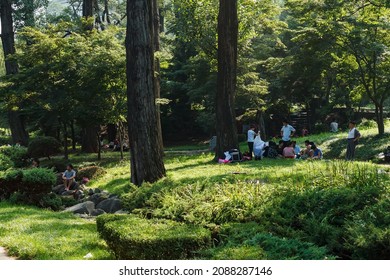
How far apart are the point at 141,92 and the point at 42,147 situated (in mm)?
14789

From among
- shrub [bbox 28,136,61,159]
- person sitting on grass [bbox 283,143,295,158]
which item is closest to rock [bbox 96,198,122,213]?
person sitting on grass [bbox 283,143,295,158]

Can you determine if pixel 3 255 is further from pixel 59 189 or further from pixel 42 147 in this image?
pixel 42 147

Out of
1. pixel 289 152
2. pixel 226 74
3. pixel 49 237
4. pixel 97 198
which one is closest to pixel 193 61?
pixel 226 74

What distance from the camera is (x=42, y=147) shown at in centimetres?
2548

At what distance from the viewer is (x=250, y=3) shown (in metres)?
25.4

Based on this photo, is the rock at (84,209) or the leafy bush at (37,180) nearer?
the rock at (84,209)

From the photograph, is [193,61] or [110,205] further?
[193,61]

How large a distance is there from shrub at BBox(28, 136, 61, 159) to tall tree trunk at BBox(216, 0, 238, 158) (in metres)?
11.5

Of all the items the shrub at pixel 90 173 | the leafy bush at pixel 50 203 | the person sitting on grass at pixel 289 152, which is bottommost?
the leafy bush at pixel 50 203

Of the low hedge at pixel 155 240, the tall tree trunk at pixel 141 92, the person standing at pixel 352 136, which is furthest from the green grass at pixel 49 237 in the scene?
the person standing at pixel 352 136

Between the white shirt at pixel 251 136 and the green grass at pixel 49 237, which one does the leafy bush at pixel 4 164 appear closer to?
the green grass at pixel 49 237

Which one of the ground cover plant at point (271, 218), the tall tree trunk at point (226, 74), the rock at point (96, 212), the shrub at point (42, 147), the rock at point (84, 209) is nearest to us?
the ground cover plant at point (271, 218)

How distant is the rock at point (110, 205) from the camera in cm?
1212

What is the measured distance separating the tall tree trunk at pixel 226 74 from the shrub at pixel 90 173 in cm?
468
